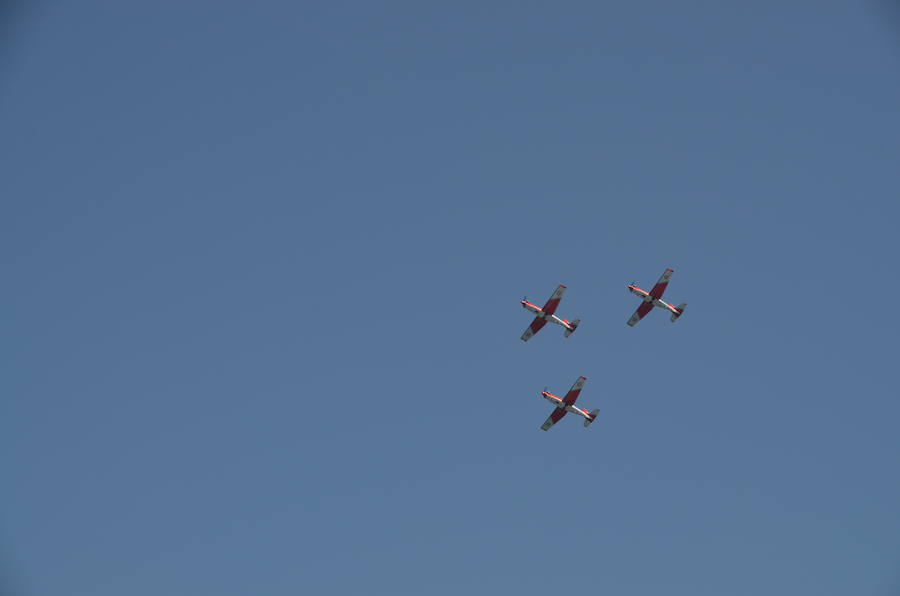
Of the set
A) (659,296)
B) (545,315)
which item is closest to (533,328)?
(545,315)

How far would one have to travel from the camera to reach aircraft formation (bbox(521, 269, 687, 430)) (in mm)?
139625

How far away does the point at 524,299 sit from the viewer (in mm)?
140250

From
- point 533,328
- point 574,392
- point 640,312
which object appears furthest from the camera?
point 640,312

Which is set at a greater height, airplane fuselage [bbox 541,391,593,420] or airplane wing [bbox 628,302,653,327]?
airplane wing [bbox 628,302,653,327]

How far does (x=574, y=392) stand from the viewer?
145750 mm

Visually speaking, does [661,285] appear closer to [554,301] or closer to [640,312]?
[640,312]

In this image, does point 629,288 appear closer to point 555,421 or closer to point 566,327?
point 566,327

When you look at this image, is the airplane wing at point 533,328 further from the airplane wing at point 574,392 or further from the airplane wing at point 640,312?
the airplane wing at point 640,312

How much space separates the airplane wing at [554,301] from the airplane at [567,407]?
10.7m

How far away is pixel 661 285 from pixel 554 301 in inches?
537

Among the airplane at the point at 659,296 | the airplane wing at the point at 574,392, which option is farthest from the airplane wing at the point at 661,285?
the airplane wing at the point at 574,392

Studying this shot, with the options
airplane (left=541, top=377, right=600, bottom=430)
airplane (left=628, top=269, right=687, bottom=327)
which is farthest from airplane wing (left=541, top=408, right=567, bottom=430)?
airplane (left=628, top=269, right=687, bottom=327)

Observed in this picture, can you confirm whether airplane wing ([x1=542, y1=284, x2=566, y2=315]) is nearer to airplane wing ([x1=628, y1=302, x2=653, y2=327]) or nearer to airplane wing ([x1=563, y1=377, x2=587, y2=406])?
airplane wing ([x1=563, y1=377, x2=587, y2=406])

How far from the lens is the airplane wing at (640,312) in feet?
476
